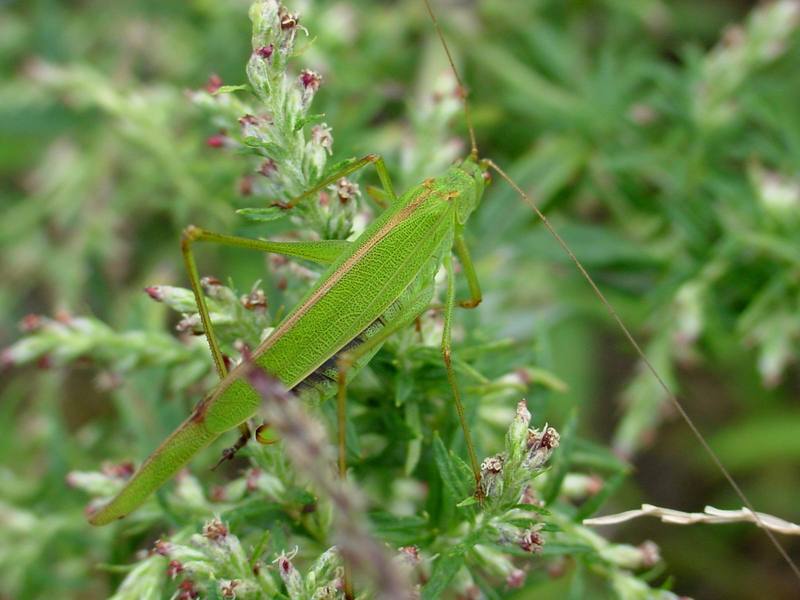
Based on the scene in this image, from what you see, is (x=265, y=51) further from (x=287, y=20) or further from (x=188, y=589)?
(x=188, y=589)

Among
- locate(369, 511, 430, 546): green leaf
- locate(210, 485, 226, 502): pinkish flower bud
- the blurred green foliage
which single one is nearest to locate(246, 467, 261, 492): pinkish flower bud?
the blurred green foliage

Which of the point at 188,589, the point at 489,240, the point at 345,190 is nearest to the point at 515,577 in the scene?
the point at 188,589

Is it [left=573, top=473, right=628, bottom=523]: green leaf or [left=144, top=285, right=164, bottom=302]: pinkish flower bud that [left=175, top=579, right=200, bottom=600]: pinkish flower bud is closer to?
[left=144, top=285, right=164, bottom=302]: pinkish flower bud

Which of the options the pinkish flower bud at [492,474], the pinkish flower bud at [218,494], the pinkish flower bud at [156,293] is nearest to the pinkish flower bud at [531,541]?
the pinkish flower bud at [492,474]

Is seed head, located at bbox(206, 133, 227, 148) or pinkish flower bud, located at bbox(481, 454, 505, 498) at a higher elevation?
seed head, located at bbox(206, 133, 227, 148)

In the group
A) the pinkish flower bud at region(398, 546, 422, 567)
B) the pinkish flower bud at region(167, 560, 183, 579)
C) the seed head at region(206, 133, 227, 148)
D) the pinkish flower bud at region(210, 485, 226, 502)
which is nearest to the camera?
the pinkish flower bud at region(398, 546, 422, 567)

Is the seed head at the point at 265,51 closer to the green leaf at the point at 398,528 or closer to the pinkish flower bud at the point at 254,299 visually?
the pinkish flower bud at the point at 254,299
